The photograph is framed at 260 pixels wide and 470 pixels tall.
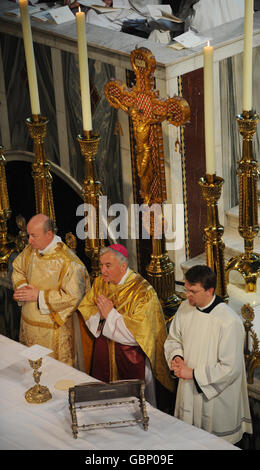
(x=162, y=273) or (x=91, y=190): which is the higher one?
(x=91, y=190)

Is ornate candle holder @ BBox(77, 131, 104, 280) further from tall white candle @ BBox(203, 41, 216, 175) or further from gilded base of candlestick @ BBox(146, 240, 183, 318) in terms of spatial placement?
tall white candle @ BBox(203, 41, 216, 175)

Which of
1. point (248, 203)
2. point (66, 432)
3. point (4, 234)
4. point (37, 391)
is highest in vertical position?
point (248, 203)

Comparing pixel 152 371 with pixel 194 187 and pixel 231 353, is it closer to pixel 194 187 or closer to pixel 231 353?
pixel 231 353

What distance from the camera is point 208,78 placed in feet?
14.7

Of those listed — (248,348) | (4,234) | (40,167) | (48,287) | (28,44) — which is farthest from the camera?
(4,234)

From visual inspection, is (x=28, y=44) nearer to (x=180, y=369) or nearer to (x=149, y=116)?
(x=149, y=116)

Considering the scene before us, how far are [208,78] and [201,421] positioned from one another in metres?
1.69

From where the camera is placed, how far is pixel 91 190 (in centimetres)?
517

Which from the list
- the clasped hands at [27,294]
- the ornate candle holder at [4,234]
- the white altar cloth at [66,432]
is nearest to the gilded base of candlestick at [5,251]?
the ornate candle holder at [4,234]

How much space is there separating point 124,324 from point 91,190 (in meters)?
0.78

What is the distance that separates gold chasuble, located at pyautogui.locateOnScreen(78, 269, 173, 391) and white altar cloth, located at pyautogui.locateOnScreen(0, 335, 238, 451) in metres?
0.41

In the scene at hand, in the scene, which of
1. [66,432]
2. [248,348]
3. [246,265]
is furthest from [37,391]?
[246,265]

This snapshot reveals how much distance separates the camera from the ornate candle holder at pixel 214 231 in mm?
4688

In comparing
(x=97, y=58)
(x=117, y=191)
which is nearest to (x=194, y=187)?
(x=117, y=191)
